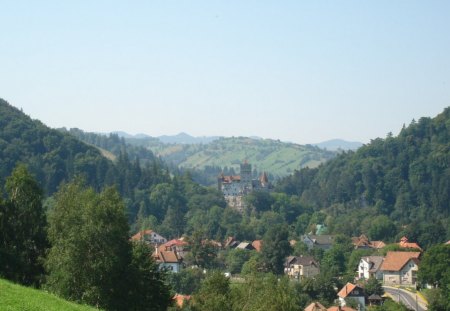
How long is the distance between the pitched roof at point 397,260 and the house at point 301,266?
23.3 ft

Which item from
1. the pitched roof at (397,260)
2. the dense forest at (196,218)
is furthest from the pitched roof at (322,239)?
the pitched roof at (397,260)

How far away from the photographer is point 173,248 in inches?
3693

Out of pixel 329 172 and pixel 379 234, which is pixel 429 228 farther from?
pixel 329 172

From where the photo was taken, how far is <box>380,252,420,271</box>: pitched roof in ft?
273

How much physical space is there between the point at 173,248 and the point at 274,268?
16350mm

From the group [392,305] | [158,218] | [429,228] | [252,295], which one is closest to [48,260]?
[252,295]

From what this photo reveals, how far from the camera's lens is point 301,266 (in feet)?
284

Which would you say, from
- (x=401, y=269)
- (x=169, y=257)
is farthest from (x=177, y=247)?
(x=401, y=269)

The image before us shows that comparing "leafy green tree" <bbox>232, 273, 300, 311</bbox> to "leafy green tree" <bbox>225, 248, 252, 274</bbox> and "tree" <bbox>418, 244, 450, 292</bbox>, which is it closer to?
"tree" <bbox>418, 244, 450, 292</bbox>

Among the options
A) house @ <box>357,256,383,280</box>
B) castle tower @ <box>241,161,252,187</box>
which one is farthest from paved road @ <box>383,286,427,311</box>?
castle tower @ <box>241,161,252,187</box>

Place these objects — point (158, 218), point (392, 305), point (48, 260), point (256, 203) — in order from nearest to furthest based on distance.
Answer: point (48, 260)
point (392, 305)
point (158, 218)
point (256, 203)

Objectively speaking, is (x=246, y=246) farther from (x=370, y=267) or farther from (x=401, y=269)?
(x=401, y=269)

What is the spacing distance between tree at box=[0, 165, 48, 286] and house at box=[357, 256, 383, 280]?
58076mm

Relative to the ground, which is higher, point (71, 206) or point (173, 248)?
point (71, 206)
